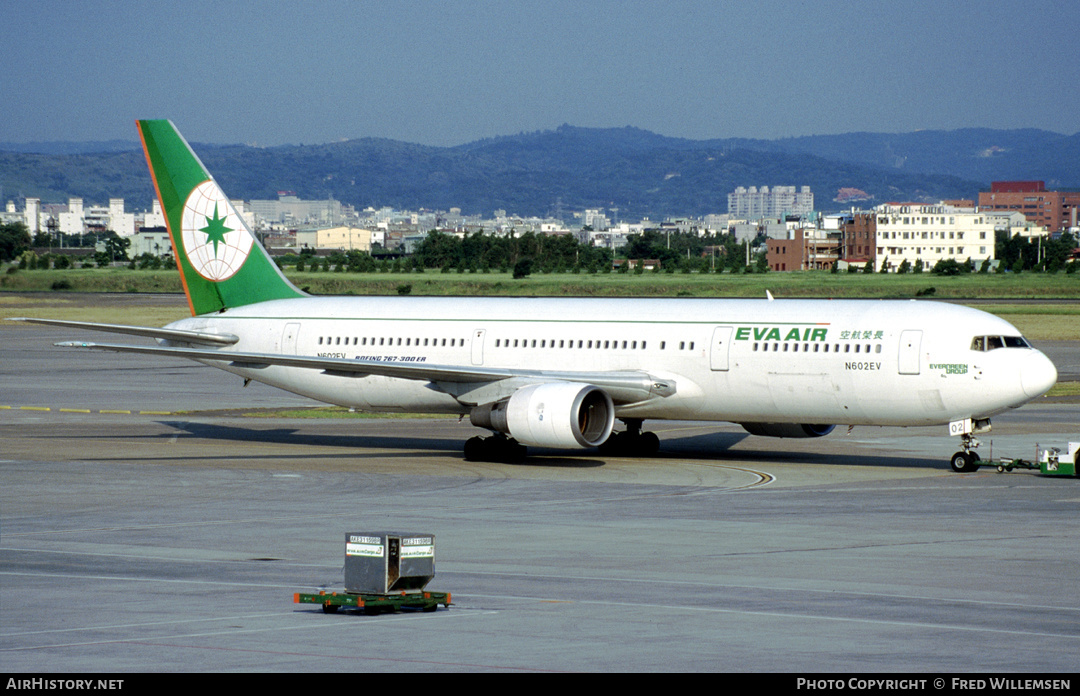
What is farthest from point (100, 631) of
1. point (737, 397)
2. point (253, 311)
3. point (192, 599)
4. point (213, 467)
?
point (253, 311)

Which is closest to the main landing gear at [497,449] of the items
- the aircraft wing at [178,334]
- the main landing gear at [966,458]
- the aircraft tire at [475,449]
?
the aircraft tire at [475,449]

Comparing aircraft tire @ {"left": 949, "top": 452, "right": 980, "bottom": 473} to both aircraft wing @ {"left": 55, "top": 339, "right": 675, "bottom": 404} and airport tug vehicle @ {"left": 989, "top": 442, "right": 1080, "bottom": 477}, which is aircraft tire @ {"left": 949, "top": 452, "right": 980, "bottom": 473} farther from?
aircraft wing @ {"left": 55, "top": 339, "right": 675, "bottom": 404}

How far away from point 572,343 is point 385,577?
21486 mm

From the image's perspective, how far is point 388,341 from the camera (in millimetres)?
40688

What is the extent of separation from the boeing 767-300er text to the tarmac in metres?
1.41

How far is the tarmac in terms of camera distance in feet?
48.1

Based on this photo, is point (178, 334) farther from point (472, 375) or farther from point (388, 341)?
point (472, 375)

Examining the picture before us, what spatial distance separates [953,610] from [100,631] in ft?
33.0

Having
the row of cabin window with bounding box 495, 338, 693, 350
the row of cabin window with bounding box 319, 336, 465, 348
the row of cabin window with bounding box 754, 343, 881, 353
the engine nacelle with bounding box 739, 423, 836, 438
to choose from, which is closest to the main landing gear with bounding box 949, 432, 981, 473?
the row of cabin window with bounding box 754, 343, 881, 353

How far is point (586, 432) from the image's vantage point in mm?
35156

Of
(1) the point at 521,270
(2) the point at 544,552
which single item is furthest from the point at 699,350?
(1) the point at 521,270

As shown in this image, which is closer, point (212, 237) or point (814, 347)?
point (814, 347)

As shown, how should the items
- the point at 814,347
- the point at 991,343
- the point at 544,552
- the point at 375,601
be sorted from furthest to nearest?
1. the point at 814,347
2. the point at 991,343
3. the point at 544,552
4. the point at 375,601
